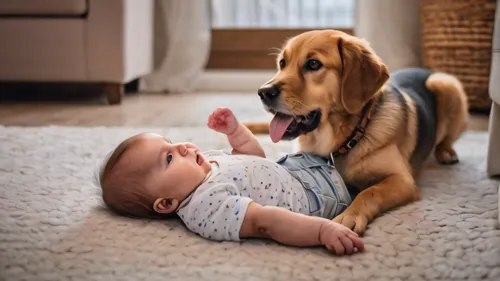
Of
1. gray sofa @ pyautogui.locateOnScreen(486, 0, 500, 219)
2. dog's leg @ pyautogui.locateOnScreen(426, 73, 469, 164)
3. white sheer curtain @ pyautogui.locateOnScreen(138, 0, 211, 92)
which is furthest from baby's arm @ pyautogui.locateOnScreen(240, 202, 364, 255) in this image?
white sheer curtain @ pyautogui.locateOnScreen(138, 0, 211, 92)

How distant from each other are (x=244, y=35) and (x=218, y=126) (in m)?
2.81

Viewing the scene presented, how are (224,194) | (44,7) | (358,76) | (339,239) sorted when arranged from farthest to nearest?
(44,7) < (358,76) < (224,194) < (339,239)

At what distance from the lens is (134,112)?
3.05m

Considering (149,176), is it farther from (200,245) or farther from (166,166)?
(200,245)

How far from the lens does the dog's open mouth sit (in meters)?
1.47

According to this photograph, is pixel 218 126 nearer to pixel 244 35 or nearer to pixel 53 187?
pixel 53 187

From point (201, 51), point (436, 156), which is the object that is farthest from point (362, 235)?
point (201, 51)

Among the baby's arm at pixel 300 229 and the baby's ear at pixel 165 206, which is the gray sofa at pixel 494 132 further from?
the baby's ear at pixel 165 206

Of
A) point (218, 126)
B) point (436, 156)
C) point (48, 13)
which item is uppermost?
point (48, 13)

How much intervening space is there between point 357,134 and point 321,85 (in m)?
0.17

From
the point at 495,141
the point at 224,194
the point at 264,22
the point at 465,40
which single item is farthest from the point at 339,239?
the point at 264,22

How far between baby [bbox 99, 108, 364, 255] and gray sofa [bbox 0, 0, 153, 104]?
1.95 m

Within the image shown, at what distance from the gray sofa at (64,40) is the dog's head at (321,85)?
73.3 inches

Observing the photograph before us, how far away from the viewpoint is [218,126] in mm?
1468
